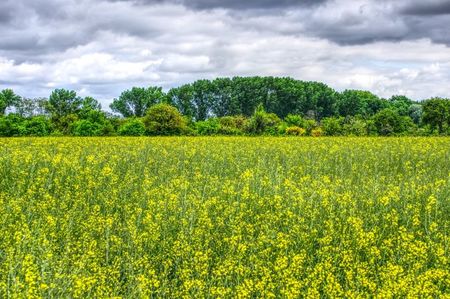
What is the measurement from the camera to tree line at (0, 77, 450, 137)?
46.8 meters

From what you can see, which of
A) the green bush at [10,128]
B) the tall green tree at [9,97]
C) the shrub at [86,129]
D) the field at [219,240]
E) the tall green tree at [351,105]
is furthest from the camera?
the tall green tree at [351,105]

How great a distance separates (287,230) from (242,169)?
6.78m

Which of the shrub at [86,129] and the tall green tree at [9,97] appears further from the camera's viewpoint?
the tall green tree at [9,97]

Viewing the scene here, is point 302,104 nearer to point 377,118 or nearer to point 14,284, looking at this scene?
point 377,118

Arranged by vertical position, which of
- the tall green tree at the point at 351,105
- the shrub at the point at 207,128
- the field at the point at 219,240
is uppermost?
the tall green tree at the point at 351,105

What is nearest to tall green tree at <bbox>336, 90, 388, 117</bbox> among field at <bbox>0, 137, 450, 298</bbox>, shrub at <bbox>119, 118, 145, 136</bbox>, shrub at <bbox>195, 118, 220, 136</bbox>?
shrub at <bbox>195, 118, 220, 136</bbox>

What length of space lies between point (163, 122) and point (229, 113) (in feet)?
197

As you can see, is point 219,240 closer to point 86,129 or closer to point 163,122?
point 86,129

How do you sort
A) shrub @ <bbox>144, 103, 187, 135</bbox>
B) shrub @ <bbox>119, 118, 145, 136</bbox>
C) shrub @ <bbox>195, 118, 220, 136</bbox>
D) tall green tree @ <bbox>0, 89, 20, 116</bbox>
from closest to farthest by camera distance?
shrub @ <bbox>119, 118, 145, 136</bbox> < shrub @ <bbox>144, 103, 187, 135</bbox> < shrub @ <bbox>195, 118, 220, 136</bbox> < tall green tree @ <bbox>0, 89, 20, 116</bbox>

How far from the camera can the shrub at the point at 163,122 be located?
4830 centimetres

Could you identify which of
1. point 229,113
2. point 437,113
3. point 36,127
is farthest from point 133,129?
point 229,113

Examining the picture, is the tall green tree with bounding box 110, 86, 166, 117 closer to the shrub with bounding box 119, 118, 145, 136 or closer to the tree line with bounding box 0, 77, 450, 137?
the tree line with bounding box 0, 77, 450, 137

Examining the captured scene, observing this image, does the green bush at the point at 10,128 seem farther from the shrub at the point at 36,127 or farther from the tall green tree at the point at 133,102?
the tall green tree at the point at 133,102

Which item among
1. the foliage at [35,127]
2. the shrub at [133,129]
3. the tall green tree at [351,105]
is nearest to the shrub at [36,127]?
the foliage at [35,127]
